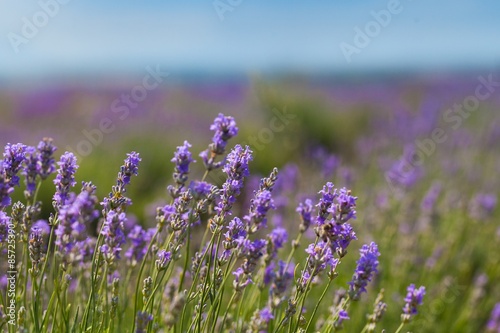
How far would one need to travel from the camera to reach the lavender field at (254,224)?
1.59 meters

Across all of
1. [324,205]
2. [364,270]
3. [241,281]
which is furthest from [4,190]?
[364,270]

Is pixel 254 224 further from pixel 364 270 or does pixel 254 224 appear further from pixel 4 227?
pixel 4 227

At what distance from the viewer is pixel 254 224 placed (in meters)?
1.61

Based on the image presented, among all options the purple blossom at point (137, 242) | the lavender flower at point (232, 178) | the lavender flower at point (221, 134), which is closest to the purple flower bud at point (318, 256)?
the lavender flower at point (232, 178)

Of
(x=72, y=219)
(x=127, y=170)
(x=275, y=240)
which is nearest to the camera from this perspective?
(x=72, y=219)

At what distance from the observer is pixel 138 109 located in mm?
11141

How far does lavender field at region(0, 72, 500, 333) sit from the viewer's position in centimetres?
159

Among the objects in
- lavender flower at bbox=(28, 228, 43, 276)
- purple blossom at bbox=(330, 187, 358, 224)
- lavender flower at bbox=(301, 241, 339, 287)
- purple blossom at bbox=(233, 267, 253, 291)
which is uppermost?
purple blossom at bbox=(330, 187, 358, 224)

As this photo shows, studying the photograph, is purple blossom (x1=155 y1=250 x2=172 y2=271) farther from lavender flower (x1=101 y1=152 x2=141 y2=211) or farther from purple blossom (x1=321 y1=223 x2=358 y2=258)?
purple blossom (x1=321 y1=223 x2=358 y2=258)

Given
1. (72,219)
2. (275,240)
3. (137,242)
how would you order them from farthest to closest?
(137,242)
(275,240)
(72,219)

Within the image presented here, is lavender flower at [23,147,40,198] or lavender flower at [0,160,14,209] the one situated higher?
lavender flower at [23,147,40,198]

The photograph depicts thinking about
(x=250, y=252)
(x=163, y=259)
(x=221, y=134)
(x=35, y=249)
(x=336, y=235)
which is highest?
(x=221, y=134)

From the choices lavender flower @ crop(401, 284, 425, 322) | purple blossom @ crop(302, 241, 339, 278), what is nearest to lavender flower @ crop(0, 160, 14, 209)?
purple blossom @ crop(302, 241, 339, 278)

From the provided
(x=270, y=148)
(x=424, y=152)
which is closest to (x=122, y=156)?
A: (x=270, y=148)
